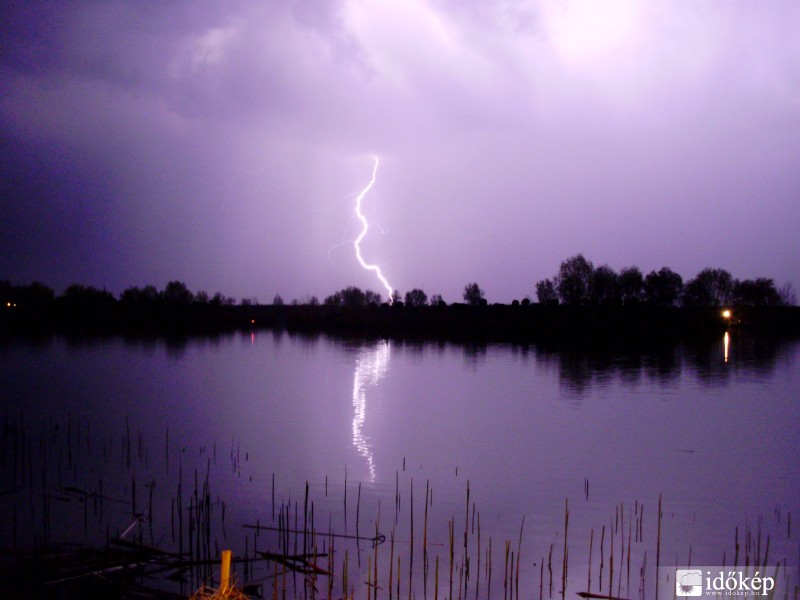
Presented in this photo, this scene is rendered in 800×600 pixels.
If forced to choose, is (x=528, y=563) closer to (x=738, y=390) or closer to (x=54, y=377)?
(x=738, y=390)

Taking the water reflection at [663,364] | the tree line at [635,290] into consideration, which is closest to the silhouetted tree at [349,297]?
the tree line at [635,290]

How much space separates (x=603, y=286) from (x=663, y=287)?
7212 mm

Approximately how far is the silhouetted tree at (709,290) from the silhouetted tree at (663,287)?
1276mm

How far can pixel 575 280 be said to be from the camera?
86688mm

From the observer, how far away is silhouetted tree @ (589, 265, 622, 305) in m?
84.6

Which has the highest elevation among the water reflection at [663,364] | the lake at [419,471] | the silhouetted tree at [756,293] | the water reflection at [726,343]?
Result: the silhouetted tree at [756,293]

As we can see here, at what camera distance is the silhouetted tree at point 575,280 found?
85625mm

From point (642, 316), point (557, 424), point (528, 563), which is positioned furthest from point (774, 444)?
point (642, 316)

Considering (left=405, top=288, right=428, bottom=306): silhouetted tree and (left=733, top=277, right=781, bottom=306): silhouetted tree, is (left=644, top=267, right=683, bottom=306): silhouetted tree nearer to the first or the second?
(left=733, top=277, right=781, bottom=306): silhouetted tree

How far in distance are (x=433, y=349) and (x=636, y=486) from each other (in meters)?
32.4

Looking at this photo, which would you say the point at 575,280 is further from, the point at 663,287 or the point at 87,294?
the point at 87,294

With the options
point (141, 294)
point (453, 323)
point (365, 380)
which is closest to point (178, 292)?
point (141, 294)

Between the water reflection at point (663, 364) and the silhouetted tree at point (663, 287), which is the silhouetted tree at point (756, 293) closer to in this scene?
the silhouetted tree at point (663, 287)

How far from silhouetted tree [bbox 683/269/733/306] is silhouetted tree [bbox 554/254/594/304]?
12181mm
